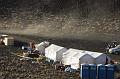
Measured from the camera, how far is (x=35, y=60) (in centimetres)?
4075

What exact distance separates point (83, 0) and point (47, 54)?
4528 cm

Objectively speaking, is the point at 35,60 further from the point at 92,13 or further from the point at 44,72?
the point at 92,13

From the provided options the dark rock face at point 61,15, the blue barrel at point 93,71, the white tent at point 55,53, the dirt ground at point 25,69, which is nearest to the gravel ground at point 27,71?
the dirt ground at point 25,69

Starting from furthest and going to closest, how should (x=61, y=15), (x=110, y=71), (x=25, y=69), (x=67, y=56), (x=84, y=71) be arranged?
(x=61, y=15)
(x=67, y=56)
(x=25, y=69)
(x=84, y=71)
(x=110, y=71)

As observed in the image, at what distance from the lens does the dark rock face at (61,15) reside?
70562mm

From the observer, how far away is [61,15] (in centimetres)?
7875

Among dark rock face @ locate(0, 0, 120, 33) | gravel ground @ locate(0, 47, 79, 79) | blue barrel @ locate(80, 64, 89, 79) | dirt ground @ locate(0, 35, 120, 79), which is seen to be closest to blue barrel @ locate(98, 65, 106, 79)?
blue barrel @ locate(80, 64, 89, 79)

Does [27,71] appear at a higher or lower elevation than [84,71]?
lower

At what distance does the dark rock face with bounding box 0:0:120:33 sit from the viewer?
232 feet

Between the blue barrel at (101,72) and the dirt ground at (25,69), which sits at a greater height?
the blue barrel at (101,72)

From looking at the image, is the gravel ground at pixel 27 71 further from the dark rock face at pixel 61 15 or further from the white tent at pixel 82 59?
the dark rock face at pixel 61 15

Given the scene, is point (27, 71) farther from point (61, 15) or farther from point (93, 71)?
point (61, 15)

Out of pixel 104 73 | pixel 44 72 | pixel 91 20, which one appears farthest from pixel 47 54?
pixel 91 20

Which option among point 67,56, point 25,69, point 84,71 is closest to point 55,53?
point 67,56
